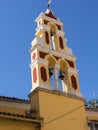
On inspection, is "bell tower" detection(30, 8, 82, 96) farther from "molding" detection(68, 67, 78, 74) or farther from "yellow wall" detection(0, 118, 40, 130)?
"yellow wall" detection(0, 118, 40, 130)

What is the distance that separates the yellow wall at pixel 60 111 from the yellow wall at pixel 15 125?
69 centimetres

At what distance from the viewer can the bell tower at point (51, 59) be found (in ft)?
63.9

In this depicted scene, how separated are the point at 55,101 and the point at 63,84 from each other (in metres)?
1.96

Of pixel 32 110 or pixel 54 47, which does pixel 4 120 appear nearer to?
pixel 32 110

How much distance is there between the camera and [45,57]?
66.0 ft

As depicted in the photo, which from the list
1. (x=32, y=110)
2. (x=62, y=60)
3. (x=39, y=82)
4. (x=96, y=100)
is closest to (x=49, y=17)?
(x=62, y=60)

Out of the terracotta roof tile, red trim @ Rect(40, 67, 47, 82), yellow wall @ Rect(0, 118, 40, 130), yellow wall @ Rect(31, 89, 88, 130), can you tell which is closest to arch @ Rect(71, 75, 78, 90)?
yellow wall @ Rect(31, 89, 88, 130)

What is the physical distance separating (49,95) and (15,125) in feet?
9.18

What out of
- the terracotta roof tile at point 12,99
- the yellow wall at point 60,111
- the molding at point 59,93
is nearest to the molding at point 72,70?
the molding at point 59,93

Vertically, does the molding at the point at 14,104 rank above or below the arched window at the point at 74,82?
below

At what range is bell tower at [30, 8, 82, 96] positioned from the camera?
19469 mm

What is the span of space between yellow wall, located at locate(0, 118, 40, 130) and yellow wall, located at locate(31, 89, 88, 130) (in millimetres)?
687

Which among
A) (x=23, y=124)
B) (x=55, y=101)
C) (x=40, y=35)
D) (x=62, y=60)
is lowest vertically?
(x=23, y=124)

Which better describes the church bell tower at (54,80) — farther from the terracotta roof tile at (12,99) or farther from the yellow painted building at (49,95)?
the terracotta roof tile at (12,99)
